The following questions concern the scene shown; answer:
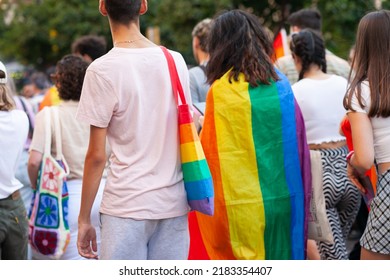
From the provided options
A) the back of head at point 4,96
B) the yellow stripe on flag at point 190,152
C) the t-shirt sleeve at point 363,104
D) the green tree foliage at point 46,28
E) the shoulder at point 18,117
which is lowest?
the green tree foliage at point 46,28

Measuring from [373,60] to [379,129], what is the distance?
0.37 metres

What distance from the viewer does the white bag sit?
16.2 ft

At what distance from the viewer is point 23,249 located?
4.96 metres

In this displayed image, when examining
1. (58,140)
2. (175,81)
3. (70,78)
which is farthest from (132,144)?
(70,78)

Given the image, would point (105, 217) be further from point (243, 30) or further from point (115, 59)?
point (243, 30)

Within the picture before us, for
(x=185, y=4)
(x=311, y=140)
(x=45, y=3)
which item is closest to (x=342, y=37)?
(x=185, y=4)

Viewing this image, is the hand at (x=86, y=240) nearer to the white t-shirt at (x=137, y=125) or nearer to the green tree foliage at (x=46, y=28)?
the white t-shirt at (x=137, y=125)

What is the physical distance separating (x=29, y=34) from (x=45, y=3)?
1596 millimetres

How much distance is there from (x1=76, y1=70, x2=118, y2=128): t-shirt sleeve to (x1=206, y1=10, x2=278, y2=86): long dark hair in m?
1.12

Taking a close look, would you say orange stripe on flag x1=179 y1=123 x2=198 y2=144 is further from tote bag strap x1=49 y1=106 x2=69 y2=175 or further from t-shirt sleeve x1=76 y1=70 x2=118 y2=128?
tote bag strap x1=49 y1=106 x2=69 y2=175

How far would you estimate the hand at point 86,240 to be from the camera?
3953 millimetres

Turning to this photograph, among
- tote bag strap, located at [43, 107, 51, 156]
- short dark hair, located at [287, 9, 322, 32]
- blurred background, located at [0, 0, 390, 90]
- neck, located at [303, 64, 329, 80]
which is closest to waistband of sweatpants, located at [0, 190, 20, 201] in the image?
tote bag strap, located at [43, 107, 51, 156]

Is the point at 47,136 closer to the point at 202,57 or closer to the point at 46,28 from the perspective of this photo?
the point at 202,57

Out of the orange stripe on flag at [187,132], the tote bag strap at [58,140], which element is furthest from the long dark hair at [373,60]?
the tote bag strap at [58,140]
